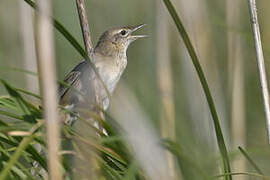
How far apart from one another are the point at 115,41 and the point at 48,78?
196cm

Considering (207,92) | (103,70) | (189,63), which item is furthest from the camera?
(189,63)

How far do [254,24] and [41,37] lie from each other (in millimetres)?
846

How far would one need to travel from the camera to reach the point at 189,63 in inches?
128

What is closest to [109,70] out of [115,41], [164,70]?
[115,41]

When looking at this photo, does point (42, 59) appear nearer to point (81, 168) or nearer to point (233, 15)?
point (81, 168)

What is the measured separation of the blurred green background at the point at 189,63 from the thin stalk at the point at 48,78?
0.55 meters

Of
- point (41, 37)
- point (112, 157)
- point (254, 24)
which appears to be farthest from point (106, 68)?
point (41, 37)

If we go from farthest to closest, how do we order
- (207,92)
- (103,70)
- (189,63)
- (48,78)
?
(189,63) → (103,70) → (207,92) → (48,78)

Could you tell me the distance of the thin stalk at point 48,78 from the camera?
110cm

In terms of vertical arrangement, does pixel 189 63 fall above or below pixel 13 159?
above

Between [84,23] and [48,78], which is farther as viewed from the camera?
[84,23]

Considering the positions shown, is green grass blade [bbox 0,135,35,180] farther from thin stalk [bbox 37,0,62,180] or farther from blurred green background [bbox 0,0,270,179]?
blurred green background [bbox 0,0,270,179]

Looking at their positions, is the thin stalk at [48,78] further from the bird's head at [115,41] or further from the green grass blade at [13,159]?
the bird's head at [115,41]

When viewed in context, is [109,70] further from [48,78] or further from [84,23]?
[48,78]
